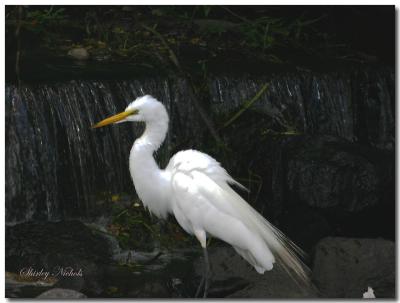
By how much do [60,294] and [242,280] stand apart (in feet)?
2.43

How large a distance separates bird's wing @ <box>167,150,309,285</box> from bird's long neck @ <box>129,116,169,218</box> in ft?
0.32

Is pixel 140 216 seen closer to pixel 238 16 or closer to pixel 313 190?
pixel 313 190

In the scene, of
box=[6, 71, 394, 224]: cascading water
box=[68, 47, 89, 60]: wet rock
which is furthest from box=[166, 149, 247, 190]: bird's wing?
box=[68, 47, 89, 60]: wet rock

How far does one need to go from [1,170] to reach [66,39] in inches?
62.1

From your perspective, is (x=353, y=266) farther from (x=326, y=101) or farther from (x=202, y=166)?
(x=326, y=101)

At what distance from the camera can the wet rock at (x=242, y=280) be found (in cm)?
287

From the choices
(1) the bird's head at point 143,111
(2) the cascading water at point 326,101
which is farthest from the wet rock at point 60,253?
(2) the cascading water at point 326,101

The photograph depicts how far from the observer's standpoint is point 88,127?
12.0 ft

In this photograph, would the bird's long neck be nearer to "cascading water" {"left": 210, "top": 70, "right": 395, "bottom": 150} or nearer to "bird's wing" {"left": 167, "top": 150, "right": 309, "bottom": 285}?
"bird's wing" {"left": 167, "top": 150, "right": 309, "bottom": 285}

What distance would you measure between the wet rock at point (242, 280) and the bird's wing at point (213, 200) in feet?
0.30

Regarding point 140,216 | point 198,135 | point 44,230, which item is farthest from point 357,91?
point 44,230

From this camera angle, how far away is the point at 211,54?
4344mm

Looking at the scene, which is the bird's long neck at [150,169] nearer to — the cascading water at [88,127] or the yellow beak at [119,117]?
the yellow beak at [119,117]
